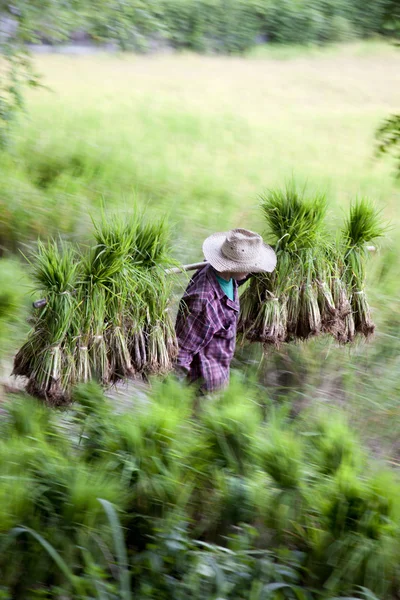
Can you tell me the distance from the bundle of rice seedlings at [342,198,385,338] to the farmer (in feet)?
1.55

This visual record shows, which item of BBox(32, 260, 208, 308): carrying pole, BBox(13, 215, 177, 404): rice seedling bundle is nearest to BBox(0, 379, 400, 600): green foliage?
BBox(13, 215, 177, 404): rice seedling bundle

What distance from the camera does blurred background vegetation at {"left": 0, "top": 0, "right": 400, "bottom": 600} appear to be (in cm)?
202

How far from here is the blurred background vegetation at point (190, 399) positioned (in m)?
2.02

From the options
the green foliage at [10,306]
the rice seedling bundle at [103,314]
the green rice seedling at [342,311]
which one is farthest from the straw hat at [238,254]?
the green foliage at [10,306]

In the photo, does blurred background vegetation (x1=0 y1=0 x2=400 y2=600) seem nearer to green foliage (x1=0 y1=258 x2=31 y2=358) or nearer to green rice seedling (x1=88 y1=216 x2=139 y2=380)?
green foliage (x1=0 y1=258 x2=31 y2=358)

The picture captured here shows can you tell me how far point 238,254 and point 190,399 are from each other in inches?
26.7

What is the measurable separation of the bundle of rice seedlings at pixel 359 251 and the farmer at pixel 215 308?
1.55 ft

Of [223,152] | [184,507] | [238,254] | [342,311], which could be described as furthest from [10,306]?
[223,152]

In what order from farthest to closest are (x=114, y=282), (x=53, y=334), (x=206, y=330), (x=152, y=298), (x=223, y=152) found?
1. (x=223, y=152)
2. (x=206, y=330)
3. (x=152, y=298)
4. (x=114, y=282)
5. (x=53, y=334)

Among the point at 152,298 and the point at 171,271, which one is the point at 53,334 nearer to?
the point at 152,298

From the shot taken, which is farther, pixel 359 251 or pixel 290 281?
pixel 359 251

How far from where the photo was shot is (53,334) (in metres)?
2.61

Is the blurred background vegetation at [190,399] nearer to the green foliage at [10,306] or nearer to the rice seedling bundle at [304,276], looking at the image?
the green foliage at [10,306]

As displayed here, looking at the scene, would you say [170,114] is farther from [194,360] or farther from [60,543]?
[60,543]
